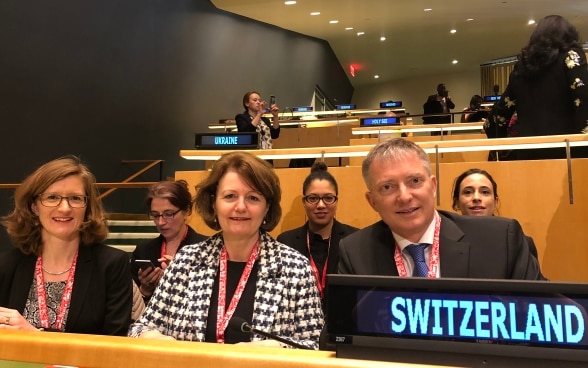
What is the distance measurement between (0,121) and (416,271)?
5.53m

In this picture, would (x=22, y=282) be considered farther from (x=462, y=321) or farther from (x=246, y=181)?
(x=462, y=321)

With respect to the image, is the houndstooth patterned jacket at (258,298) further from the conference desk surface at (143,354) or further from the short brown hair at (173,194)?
the short brown hair at (173,194)

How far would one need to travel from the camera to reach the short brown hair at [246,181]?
5.97 feet

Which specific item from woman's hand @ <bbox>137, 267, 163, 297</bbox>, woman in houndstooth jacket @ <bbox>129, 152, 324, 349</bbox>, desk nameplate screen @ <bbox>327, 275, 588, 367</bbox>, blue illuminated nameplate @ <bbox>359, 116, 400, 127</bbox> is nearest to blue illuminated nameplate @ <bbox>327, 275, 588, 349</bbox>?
desk nameplate screen @ <bbox>327, 275, 588, 367</bbox>

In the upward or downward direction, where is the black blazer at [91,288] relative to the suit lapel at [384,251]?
downward

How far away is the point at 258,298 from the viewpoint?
1.71m

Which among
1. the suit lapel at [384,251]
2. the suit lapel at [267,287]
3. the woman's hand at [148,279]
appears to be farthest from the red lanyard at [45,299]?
the suit lapel at [384,251]

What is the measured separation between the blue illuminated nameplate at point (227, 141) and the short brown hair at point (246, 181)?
1.84m

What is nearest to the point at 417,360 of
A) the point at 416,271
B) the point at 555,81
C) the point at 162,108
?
the point at 416,271

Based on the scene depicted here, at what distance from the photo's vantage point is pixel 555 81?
119 inches

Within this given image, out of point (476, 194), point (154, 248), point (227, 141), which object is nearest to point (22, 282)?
point (154, 248)

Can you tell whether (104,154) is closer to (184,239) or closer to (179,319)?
(184,239)

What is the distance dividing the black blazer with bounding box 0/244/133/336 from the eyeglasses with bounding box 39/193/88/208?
20 centimetres

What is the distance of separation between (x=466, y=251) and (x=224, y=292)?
2.68ft
